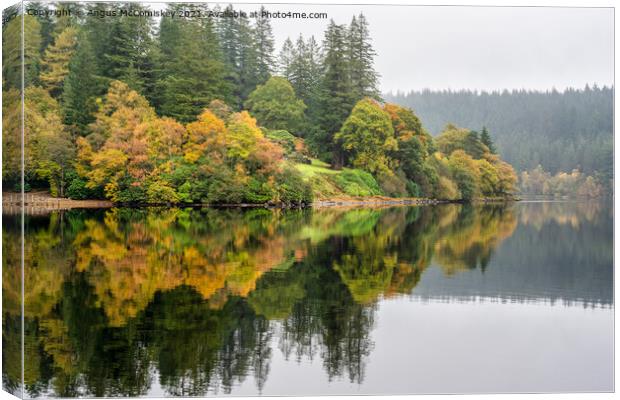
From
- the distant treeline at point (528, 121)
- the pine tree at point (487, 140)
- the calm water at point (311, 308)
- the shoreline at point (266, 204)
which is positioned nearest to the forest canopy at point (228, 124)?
the pine tree at point (487, 140)

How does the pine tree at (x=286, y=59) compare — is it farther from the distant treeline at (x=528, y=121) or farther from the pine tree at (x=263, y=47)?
the distant treeline at (x=528, y=121)

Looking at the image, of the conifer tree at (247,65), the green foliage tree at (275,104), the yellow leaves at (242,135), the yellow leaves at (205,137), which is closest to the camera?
the conifer tree at (247,65)

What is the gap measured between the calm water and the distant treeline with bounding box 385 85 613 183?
1.02 m

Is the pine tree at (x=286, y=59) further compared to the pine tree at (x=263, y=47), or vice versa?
the pine tree at (x=286, y=59)

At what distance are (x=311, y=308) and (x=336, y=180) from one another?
8576mm

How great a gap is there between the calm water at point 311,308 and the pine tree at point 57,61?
9.35 feet

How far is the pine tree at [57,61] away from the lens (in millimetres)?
16047

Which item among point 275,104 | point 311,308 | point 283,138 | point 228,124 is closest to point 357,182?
point 283,138

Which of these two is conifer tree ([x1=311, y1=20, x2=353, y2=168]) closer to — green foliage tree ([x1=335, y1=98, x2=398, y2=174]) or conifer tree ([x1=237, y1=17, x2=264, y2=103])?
green foliage tree ([x1=335, y1=98, x2=398, y2=174])

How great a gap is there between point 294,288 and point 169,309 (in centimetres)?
256

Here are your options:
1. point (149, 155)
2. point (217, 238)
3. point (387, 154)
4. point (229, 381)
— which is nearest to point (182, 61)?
point (149, 155)

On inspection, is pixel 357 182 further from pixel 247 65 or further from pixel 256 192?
pixel 247 65

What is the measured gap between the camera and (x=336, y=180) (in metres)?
20.5

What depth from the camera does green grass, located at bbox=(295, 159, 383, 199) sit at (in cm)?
2053
